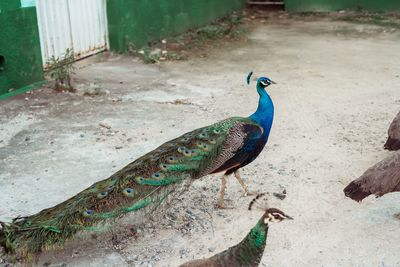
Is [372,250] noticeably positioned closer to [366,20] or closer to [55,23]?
[55,23]

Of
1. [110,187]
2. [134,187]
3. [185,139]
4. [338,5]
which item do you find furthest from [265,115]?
[338,5]

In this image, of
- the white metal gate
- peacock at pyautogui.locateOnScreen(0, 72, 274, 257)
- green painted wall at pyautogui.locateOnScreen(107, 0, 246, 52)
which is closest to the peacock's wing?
peacock at pyautogui.locateOnScreen(0, 72, 274, 257)

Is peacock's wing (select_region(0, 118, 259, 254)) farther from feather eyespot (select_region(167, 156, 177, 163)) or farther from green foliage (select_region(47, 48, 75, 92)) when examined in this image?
green foliage (select_region(47, 48, 75, 92))

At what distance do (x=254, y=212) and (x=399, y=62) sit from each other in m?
5.63

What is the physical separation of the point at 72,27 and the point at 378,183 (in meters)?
6.10

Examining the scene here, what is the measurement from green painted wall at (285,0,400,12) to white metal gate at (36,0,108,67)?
6.19 m

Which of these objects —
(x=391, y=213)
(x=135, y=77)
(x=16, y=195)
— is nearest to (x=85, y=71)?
(x=135, y=77)

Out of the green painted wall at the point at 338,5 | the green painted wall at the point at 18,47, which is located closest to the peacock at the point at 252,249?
the green painted wall at the point at 18,47

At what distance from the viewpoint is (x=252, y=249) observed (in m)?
2.98

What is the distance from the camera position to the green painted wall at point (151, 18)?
31.1 ft

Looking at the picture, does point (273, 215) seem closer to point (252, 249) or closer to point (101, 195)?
point (252, 249)

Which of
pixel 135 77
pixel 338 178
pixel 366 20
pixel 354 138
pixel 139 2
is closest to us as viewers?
pixel 338 178

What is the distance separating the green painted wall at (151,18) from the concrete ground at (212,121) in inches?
30.0

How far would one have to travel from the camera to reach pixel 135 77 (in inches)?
323
